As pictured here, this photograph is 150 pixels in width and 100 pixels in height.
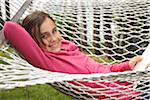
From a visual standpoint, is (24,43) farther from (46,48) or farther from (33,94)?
(33,94)

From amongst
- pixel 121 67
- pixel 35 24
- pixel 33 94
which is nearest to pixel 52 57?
pixel 35 24

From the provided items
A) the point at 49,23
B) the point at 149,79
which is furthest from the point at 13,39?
the point at 149,79


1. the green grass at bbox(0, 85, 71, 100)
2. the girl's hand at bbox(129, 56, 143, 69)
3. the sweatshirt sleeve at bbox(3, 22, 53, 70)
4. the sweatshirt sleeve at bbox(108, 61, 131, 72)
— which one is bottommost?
the green grass at bbox(0, 85, 71, 100)

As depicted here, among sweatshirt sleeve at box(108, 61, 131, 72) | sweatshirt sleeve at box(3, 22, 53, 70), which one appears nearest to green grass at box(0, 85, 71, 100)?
sweatshirt sleeve at box(108, 61, 131, 72)

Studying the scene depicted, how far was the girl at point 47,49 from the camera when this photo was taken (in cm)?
164

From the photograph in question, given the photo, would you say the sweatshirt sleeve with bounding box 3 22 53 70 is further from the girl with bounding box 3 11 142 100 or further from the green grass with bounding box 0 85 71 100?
the green grass with bounding box 0 85 71 100

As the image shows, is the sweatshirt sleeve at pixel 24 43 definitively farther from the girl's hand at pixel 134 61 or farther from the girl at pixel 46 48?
the girl's hand at pixel 134 61

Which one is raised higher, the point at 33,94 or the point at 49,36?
the point at 49,36

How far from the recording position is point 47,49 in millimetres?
1754

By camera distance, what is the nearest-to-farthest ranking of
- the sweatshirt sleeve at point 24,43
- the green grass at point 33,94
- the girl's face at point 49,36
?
1. the sweatshirt sleeve at point 24,43
2. the girl's face at point 49,36
3. the green grass at point 33,94

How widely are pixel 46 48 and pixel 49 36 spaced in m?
0.05

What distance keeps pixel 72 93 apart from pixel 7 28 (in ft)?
1.03

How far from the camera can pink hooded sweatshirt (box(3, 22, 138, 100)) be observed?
1636mm

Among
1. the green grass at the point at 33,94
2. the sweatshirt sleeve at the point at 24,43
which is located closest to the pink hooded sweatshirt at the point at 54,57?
the sweatshirt sleeve at the point at 24,43
